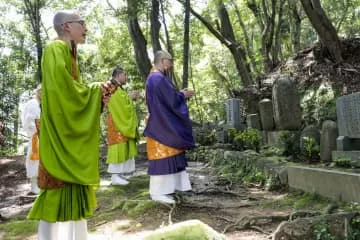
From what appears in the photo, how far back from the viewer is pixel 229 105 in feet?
38.6

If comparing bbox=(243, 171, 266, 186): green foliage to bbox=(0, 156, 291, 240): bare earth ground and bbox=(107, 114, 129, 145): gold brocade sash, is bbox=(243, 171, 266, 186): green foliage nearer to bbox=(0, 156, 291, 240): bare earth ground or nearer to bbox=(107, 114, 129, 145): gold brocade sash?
bbox=(0, 156, 291, 240): bare earth ground

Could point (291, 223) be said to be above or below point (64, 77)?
below

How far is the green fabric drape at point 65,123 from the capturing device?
9.73ft

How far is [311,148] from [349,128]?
2.34 ft

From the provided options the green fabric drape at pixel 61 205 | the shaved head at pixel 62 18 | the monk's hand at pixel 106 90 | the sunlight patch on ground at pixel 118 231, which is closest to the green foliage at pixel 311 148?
the sunlight patch on ground at pixel 118 231

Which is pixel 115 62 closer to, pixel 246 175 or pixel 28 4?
pixel 28 4

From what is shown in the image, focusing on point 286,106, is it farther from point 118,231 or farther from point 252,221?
point 118,231

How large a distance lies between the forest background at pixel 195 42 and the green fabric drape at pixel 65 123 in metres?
8.50

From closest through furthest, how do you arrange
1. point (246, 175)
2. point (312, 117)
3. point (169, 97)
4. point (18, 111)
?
point (169, 97) → point (246, 175) → point (312, 117) → point (18, 111)

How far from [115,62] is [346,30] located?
46.7 feet

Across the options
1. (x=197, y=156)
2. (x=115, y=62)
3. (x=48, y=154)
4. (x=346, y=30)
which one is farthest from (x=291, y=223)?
(x=346, y=30)

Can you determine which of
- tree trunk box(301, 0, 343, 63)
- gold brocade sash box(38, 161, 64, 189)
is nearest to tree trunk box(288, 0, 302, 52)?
tree trunk box(301, 0, 343, 63)

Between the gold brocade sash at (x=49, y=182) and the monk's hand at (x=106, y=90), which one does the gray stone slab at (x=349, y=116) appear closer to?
the monk's hand at (x=106, y=90)

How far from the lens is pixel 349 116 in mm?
6926
